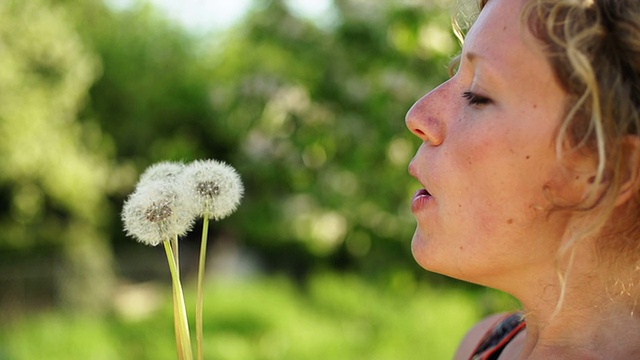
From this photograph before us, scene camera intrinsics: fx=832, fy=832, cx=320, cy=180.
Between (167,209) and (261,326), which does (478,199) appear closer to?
(167,209)

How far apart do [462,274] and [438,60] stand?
177 centimetres

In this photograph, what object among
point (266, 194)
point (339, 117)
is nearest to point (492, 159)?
point (339, 117)

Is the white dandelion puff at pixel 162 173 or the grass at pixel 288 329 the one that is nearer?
the white dandelion puff at pixel 162 173

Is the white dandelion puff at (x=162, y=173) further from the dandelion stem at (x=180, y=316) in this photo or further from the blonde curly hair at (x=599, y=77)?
the blonde curly hair at (x=599, y=77)

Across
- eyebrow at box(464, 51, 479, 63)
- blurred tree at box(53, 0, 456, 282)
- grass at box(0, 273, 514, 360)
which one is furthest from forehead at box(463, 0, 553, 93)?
grass at box(0, 273, 514, 360)

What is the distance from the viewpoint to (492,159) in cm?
75

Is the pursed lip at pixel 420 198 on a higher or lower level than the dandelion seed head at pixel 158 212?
lower

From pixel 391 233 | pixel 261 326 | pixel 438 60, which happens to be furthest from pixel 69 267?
pixel 438 60

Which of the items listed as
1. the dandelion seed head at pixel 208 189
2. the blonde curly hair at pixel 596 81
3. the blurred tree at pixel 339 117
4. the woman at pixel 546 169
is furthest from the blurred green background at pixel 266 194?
the dandelion seed head at pixel 208 189

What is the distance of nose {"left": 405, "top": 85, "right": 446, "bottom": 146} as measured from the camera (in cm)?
78

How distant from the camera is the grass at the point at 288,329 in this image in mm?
4488

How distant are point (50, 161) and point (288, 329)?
5.36 meters

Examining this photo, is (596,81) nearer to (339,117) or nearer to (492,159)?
(492,159)

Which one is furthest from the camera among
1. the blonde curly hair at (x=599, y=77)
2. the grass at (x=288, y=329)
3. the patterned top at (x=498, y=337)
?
the grass at (x=288, y=329)
